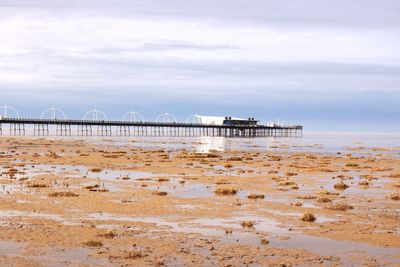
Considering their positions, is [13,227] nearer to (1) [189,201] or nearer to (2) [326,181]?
(1) [189,201]

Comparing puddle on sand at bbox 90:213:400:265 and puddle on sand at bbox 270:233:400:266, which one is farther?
puddle on sand at bbox 90:213:400:265

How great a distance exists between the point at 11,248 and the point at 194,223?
798cm

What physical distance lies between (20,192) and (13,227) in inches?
429

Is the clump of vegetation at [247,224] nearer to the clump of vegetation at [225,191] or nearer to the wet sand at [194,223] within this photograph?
the wet sand at [194,223]

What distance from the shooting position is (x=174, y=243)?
18.7 meters

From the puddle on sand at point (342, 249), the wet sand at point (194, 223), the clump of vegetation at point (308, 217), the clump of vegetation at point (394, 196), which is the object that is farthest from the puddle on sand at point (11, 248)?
the clump of vegetation at point (394, 196)

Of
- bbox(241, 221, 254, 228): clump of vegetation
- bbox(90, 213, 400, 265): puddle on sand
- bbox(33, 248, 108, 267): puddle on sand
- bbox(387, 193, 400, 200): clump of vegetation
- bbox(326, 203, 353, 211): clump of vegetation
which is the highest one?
bbox(33, 248, 108, 267): puddle on sand

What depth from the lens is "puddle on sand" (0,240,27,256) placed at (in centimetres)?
1698

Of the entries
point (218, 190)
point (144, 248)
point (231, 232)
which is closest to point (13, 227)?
point (144, 248)

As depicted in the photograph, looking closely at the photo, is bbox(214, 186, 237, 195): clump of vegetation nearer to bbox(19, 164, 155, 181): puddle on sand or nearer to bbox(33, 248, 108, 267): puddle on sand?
bbox(19, 164, 155, 181): puddle on sand

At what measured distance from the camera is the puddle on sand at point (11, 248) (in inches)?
668

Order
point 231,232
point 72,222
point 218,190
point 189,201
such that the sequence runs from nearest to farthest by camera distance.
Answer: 1. point 231,232
2. point 72,222
3. point 189,201
4. point 218,190

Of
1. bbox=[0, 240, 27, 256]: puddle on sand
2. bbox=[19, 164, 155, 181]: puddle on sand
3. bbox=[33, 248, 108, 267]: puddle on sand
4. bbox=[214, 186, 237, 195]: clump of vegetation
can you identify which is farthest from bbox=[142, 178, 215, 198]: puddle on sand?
bbox=[33, 248, 108, 267]: puddle on sand

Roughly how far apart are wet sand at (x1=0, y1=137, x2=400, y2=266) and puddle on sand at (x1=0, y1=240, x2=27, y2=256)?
3cm
